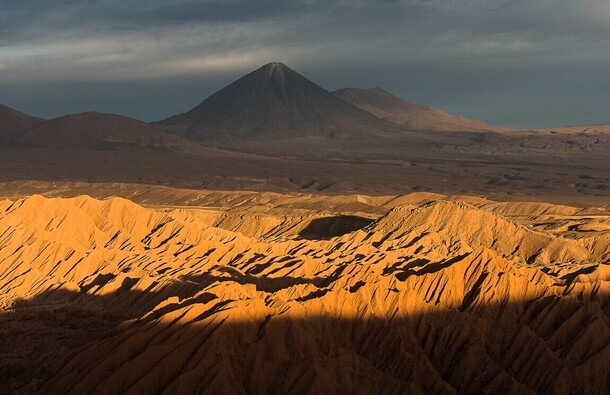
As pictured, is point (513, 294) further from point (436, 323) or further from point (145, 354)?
point (145, 354)

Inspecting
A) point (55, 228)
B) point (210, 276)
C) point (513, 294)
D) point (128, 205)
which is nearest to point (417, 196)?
point (128, 205)

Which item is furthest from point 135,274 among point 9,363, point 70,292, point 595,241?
point 595,241

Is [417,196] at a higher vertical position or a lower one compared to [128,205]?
lower

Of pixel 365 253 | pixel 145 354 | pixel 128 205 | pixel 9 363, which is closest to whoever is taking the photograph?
pixel 145 354

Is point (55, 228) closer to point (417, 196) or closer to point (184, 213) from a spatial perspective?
point (184, 213)

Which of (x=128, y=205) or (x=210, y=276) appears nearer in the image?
(x=210, y=276)

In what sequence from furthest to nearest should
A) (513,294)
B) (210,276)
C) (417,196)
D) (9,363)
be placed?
1. (417,196)
2. (210,276)
3. (513,294)
4. (9,363)
